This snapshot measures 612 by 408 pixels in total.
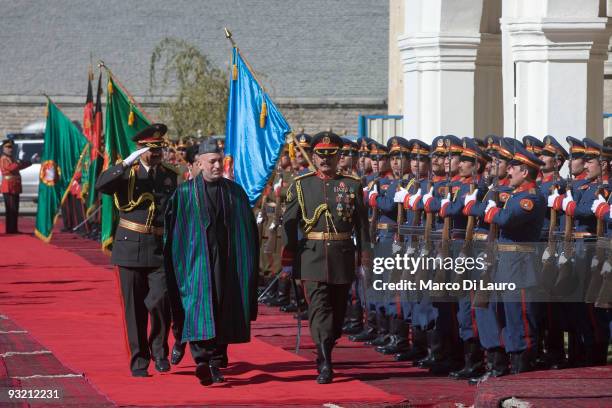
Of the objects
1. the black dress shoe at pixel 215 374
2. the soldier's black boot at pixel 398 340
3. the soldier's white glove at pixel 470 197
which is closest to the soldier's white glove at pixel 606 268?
the soldier's white glove at pixel 470 197

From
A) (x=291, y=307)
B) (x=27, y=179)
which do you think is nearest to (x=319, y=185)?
(x=291, y=307)

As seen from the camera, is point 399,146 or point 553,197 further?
point 399,146

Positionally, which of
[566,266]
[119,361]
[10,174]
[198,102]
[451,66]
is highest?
[198,102]

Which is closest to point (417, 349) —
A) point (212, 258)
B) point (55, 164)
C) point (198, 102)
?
point (212, 258)

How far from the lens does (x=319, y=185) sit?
A: 10.8 m

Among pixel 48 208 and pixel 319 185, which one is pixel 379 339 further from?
pixel 48 208

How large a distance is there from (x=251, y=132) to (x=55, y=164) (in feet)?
45.8

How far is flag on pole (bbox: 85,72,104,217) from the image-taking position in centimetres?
2262

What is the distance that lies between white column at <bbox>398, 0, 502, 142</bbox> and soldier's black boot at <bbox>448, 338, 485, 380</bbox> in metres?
6.89

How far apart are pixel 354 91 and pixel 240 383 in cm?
3772

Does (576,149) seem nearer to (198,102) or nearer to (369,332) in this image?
(369,332)

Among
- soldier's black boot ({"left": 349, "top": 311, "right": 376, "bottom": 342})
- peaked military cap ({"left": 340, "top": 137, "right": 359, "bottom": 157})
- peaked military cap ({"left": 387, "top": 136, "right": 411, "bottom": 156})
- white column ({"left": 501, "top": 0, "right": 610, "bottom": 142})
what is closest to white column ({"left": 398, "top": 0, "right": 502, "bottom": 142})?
white column ({"left": 501, "top": 0, "right": 610, "bottom": 142})

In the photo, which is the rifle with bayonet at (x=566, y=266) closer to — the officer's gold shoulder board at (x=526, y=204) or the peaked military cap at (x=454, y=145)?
the officer's gold shoulder board at (x=526, y=204)

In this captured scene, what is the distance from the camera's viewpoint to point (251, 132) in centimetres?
1297
